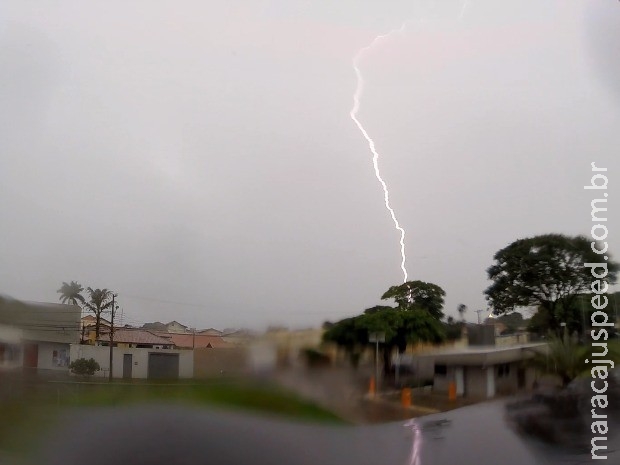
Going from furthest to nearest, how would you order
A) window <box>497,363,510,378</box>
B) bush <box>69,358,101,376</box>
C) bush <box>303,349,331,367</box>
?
window <box>497,363,510,378</box> < bush <box>69,358,101,376</box> < bush <box>303,349,331,367</box>

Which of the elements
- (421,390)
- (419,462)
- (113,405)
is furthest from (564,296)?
(113,405)

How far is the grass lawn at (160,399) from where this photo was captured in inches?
128

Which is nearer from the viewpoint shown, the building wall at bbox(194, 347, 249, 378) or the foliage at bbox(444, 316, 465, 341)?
the building wall at bbox(194, 347, 249, 378)

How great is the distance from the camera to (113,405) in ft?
10.9

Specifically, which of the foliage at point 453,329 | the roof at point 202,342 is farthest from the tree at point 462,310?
the roof at point 202,342

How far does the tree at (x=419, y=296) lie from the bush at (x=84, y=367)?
1.55 metres

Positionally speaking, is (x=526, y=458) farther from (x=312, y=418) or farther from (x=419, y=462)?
(x=312, y=418)

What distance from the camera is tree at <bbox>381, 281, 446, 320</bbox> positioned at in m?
3.34

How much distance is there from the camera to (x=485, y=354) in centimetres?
342

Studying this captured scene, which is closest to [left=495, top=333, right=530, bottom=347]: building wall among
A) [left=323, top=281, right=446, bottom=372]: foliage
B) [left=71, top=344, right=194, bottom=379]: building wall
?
[left=323, top=281, right=446, bottom=372]: foliage

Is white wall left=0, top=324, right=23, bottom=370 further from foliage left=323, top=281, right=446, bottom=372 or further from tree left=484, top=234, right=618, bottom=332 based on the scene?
tree left=484, top=234, right=618, bottom=332

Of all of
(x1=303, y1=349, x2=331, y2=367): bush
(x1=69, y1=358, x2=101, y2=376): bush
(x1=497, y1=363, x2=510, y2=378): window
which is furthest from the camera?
(x1=497, y1=363, x2=510, y2=378): window

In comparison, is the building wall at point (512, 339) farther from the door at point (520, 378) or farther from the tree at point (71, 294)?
the tree at point (71, 294)

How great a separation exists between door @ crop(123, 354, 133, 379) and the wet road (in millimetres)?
175
